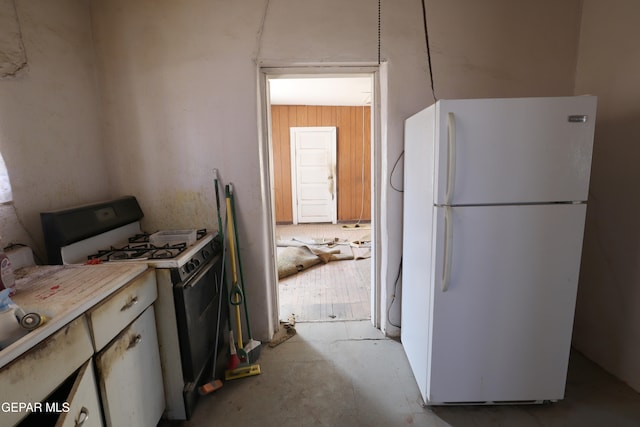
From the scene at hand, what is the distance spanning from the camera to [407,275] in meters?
2.00

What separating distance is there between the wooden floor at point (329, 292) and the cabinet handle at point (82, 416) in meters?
1.66

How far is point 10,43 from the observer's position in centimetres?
Answer: 146

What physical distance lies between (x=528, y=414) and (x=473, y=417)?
0.30m

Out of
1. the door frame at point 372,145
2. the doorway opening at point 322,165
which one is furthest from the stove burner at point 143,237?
the doorway opening at point 322,165

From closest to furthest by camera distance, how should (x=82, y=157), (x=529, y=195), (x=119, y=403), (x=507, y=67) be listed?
→ (x=119, y=403) < (x=529, y=195) < (x=82, y=157) < (x=507, y=67)

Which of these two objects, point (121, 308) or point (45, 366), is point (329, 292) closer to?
point (121, 308)

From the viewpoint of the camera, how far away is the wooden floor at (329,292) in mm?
2699

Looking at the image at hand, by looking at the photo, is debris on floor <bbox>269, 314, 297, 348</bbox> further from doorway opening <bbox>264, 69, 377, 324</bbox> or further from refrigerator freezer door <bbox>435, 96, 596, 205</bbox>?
doorway opening <bbox>264, 69, 377, 324</bbox>

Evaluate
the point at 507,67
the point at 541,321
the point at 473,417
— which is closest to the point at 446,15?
the point at 507,67

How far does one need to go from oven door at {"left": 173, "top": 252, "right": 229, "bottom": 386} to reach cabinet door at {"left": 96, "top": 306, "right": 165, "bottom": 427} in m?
0.13

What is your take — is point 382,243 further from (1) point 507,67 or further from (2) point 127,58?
(2) point 127,58

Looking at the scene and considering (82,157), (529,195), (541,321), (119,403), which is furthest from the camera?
(82,157)

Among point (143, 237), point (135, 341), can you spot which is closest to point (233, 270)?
point (143, 237)

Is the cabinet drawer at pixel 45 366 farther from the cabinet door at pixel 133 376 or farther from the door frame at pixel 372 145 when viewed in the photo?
the door frame at pixel 372 145
